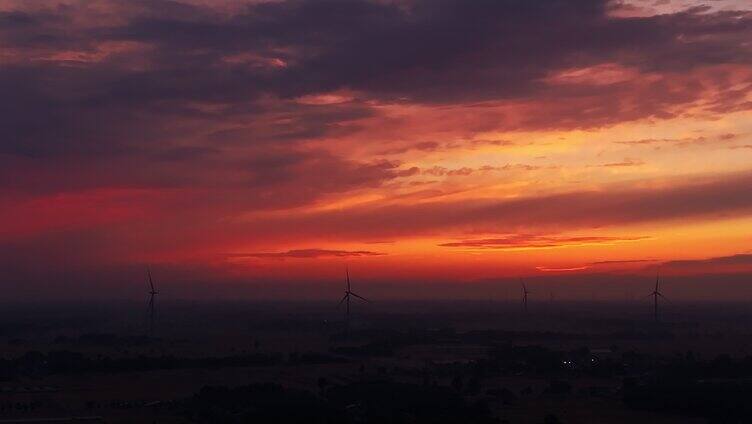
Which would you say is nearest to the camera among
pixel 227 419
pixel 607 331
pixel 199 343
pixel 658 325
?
pixel 227 419

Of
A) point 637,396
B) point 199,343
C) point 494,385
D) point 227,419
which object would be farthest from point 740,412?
point 199,343

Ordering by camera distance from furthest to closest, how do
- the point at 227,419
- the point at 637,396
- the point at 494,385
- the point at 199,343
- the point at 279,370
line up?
the point at 199,343 → the point at 279,370 → the point at 494,385 → the point at 637,396 → the point at 227,419

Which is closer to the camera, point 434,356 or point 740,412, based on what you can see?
point 740,412

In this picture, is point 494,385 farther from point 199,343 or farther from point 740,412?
point 199,343

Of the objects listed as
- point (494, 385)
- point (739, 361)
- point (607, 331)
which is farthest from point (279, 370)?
point (607, 331)

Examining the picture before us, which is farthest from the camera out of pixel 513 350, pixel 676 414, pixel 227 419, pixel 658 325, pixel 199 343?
pixel 658 325

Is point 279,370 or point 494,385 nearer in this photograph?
point 494,385

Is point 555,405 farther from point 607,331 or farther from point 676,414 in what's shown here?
point 607,331

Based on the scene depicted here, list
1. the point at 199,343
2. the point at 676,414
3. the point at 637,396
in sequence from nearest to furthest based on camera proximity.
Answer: the point at 676,414 → the point at 637,396 → the point at 199,343
